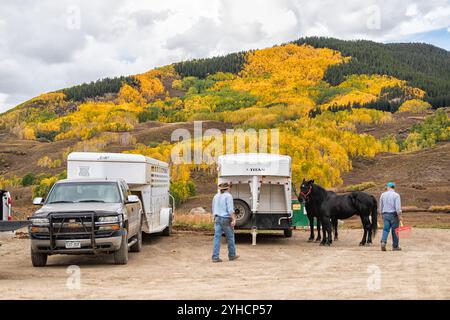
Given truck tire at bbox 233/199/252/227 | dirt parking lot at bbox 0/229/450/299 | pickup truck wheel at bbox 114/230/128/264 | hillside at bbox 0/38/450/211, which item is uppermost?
hillside at bbox 0/38/450/211

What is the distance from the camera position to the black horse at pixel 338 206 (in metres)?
20.0

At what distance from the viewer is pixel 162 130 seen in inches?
5000

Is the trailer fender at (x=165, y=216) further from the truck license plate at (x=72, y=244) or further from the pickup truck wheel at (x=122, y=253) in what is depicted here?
the truck license plate at (x=72, y=244)

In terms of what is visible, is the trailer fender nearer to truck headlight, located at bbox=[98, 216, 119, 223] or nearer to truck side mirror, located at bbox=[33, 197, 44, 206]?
truck side mirror, located at bbox=[33, 197, 44, 206]

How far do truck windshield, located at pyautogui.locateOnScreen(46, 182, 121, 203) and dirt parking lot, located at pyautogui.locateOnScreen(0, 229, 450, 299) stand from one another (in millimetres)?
1537

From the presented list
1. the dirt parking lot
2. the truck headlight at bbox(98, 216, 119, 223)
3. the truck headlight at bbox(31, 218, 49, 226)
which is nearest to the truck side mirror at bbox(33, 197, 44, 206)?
the truck headlight at bbox(31, 218, 49, 226)

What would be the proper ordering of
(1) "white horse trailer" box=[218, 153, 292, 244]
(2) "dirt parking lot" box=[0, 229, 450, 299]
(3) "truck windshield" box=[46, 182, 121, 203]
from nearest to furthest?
(2) "dirt parking lot" box=[0, 229, 450, 299]
(3) "truck windshield" box=[46, 182, 121, 203]
(1) "white horse trailer" box=[218, 153, 292, 244]

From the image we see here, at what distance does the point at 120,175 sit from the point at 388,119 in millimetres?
107235

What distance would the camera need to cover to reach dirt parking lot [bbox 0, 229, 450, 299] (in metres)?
9.92

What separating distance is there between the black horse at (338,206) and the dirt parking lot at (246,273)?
2.33ft

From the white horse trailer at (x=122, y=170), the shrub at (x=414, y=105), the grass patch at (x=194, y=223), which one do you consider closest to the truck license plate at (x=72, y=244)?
the white horse trailer at (x=122, y=170)

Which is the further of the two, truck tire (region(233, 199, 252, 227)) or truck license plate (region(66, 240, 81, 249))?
truck tire (region(233, 199, 252, 227))
